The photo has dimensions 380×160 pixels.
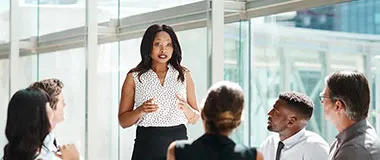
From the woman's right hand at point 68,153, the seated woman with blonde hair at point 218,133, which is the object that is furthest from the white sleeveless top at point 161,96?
the seated woman with blonde hair at point 218,133

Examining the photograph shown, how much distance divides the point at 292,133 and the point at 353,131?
649 mm

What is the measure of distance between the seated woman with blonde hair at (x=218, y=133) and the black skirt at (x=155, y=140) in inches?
51.0

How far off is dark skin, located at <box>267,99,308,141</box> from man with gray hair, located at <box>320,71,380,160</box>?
472 mm

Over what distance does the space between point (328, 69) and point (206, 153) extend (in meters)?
2.51

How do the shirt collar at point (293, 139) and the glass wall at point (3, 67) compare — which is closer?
the shirt collar at point (293, 139)

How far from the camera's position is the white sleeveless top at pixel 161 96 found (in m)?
4.05

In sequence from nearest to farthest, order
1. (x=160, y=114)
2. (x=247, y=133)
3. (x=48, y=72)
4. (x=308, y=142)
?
(x=308, y=142), (x=160, y=114), (x=247, y=133), (x=48, y=72)

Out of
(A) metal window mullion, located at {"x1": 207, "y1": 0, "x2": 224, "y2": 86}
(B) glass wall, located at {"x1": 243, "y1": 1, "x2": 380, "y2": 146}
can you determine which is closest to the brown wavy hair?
(A) metal window mullion, located at {"x1": 207, "y1": 0, "x2": 224, "y2": 86}

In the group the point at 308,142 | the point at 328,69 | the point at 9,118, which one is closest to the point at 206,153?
the point at 9,118

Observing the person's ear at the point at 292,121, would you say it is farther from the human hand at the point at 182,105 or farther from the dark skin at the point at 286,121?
the human hand at the point at 182,105

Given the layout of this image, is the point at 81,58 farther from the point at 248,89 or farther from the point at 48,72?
the point at 248,89

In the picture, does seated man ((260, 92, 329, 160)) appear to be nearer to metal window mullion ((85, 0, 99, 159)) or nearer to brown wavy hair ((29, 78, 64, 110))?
brown wavy hair ((29, 78, 64, 110))

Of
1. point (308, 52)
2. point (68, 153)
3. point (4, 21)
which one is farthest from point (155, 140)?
point (4, 21)

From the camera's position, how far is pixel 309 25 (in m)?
5.01
